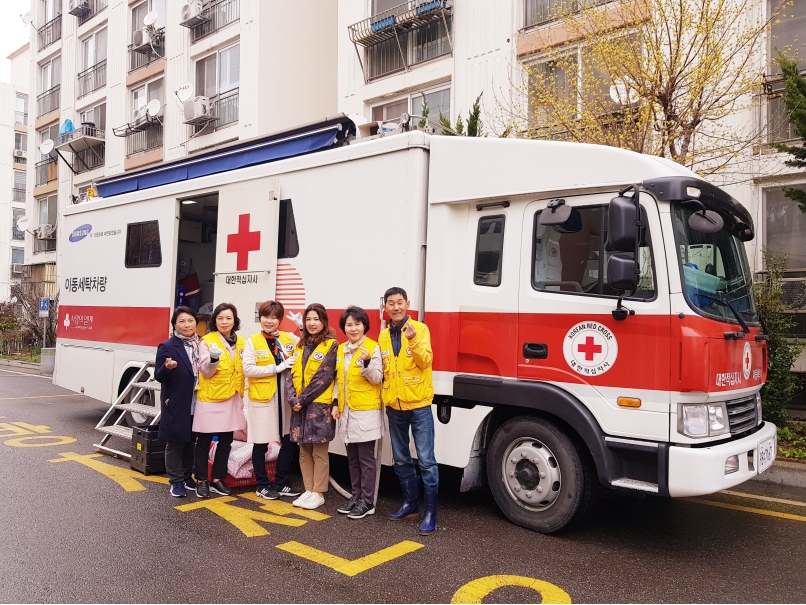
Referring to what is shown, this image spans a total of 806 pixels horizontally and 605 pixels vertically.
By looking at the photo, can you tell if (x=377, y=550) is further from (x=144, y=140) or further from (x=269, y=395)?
(x=144, y=140)

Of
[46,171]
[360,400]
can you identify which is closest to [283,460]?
[360,400]

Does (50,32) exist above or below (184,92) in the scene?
above

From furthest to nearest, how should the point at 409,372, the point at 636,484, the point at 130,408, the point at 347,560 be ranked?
the point at 130,408, the point at 409,372, the point at 636,484, the point at 347,560

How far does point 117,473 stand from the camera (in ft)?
22.2

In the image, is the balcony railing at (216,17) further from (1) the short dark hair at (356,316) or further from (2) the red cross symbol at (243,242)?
(1) the short dark hair at (356,316)

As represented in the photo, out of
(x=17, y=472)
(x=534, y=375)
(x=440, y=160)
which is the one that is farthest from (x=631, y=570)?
(x=17, y=472)

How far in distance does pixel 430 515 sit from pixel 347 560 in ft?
2.73

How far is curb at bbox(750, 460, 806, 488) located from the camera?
21.5 feet

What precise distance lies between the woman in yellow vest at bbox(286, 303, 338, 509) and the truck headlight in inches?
103

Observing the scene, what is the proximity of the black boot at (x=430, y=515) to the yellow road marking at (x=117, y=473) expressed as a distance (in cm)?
277

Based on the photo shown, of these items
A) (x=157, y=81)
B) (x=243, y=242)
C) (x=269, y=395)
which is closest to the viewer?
(x=269, y=395)

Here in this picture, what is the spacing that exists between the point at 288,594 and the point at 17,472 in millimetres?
4180

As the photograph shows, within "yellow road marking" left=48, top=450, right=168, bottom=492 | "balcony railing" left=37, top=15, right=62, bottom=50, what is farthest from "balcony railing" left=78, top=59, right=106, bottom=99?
"yellow road marking" left=48, top=450, right=168, bottom=492

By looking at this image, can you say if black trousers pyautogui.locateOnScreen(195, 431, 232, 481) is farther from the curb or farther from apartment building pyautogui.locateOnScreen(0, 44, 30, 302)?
apartment building pyautogui.locateOnScreen(0, 44, 30, 302)
